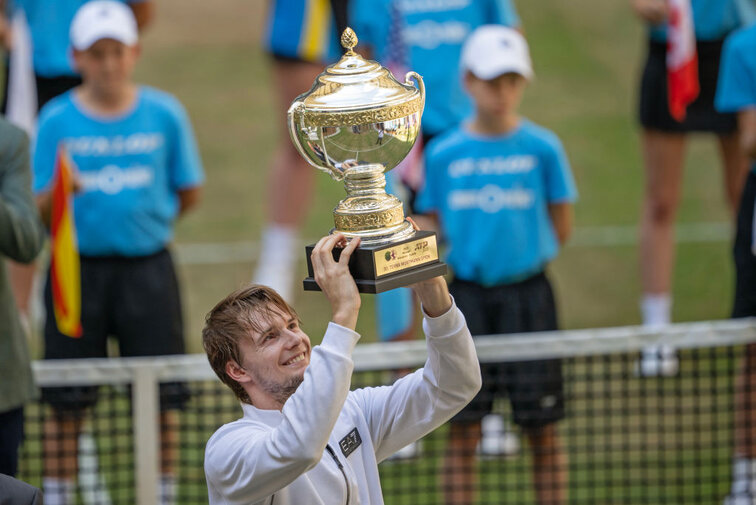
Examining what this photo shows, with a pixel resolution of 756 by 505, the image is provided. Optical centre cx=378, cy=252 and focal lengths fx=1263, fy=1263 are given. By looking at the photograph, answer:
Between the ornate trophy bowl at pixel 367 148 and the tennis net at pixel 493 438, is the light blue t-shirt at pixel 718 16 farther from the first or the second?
the ornate trophy bowl at pixel 367 148

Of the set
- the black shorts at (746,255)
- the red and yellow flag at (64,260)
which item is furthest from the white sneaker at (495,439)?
the red and yellow flag at (64,260)

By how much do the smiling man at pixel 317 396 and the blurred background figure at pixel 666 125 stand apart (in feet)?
12.3

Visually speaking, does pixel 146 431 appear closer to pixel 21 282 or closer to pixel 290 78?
pixel 21 282

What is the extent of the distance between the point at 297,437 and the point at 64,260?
2.21 m

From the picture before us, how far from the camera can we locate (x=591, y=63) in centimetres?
1309

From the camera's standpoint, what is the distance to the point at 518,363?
4941mm

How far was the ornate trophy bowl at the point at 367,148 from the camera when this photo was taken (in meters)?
2.80

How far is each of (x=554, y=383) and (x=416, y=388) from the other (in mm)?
2018

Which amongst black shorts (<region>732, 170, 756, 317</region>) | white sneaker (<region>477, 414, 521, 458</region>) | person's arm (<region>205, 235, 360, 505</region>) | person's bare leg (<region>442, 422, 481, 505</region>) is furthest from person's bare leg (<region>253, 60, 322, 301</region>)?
person's arm (<region>205, 235, 360, 505</region>)

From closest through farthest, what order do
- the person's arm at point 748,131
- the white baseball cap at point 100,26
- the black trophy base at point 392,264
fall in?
1. the black trophy base at point 392,264
2. the person's arm at point 748,131
3. the white baseball cap at point 100,26

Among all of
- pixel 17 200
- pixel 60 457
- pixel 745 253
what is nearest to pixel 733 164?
pixel 745 253

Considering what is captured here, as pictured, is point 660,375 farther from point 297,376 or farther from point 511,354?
point 297,376

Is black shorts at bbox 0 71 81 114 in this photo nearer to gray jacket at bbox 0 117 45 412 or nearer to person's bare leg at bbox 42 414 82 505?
person's bare leg at bbox 42 414 82 505

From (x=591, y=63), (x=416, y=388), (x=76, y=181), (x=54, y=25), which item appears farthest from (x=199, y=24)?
(x=416, y=388)
